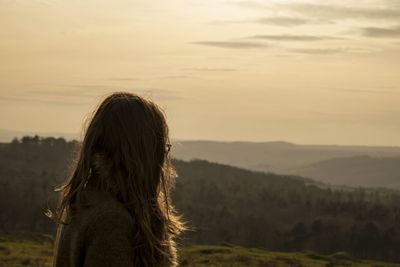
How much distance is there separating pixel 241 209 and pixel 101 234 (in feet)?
406

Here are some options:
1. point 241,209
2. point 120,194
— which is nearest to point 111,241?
point 120,194

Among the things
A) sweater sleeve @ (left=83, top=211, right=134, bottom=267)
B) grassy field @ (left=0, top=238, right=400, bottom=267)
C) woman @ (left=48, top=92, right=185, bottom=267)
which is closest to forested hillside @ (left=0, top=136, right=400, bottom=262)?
grassy field @ (left=0, top=238, right=400, bottom=267)

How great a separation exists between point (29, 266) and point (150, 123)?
26885mm

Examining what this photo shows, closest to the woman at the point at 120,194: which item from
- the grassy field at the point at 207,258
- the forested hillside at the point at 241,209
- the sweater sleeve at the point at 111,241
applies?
the sweater sleeve at the point at 111,241

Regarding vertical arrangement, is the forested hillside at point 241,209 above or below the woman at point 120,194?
below

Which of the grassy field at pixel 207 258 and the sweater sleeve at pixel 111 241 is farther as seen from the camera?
the grassy field at pixel 207 258

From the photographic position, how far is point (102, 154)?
4.32m

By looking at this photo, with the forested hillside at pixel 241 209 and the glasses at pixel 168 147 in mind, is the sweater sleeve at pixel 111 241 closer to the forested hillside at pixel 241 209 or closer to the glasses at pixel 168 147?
the glasses at pixel 168 147

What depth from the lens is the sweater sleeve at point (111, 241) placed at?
13.3 ft

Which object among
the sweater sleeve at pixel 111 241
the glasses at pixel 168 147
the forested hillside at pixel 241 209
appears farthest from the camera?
the forested hillside at pixel 241 209

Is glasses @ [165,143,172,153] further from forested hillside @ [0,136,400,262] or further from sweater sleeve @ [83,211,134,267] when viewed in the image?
forested hillside @ [0,136,400,262]

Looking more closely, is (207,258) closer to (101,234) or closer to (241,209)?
(101,234)

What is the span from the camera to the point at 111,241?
4.06 m

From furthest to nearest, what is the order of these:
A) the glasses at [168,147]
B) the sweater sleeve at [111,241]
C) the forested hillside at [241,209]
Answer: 1. the forested hillside at [241,209]
2. the glasses at [168,147]
3. the sweater sleeve at [111,241]
